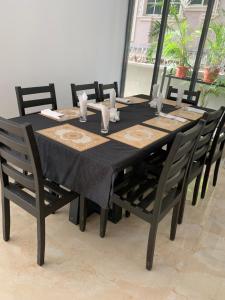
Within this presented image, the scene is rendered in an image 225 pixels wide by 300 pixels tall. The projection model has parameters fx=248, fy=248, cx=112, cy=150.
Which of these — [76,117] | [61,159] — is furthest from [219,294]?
[76,117]

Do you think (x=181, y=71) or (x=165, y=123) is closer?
(x=165, y=123)

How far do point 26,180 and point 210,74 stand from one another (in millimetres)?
3162

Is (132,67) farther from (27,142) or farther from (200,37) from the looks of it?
(27,142)

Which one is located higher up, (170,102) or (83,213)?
(170,102)

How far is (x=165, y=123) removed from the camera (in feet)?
6.85

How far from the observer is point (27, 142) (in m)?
1.17

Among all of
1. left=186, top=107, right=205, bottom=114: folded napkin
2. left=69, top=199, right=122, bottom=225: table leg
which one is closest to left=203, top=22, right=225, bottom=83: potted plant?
left=186, top=107, right=205, bottom=114: folded napkin

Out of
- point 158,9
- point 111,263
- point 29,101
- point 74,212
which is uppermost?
point 158,9

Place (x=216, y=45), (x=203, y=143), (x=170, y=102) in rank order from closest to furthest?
(x=203, y=143) → (x=170, y=102) → (x=216, y=45)

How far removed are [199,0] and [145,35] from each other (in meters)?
0.91

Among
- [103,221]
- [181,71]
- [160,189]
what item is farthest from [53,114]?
[181,71]

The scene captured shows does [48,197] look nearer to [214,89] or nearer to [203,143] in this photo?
[203,143]

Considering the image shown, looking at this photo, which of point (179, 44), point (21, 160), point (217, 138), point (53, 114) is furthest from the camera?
point (179, 44)

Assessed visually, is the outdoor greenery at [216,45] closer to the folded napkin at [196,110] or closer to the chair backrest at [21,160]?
the folded napkin at [196,110]
